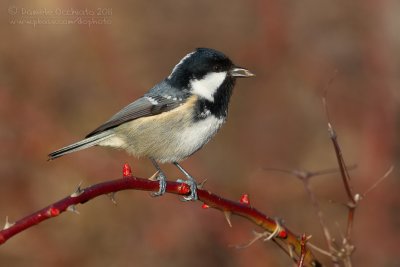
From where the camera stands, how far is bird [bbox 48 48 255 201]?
4223 mm

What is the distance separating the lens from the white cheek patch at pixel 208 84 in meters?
4.32

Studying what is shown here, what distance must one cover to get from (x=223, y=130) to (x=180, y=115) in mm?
2929

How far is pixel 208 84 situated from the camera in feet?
14.2

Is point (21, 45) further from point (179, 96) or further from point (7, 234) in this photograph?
point (7, 234)

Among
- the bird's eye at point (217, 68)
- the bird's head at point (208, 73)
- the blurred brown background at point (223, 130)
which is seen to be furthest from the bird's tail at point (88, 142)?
the blurred brown background at point (223, 130)

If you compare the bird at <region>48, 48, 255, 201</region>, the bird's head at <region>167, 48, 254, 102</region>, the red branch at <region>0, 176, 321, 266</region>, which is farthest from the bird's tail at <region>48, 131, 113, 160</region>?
the red branch at <region>0, 176, 321, 266</region>

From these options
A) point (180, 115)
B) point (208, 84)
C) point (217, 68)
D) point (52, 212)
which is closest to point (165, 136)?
point (180, 115)

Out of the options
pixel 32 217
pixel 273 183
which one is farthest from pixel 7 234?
pixel 273 183

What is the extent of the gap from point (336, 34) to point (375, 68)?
3.42ft

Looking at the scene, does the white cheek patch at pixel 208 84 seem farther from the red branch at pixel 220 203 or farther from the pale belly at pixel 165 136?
the red branch at pixel 220 203

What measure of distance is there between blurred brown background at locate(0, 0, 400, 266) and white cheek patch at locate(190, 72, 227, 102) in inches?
63.6

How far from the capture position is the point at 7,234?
5.53ft

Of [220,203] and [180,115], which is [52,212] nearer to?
[220,203]

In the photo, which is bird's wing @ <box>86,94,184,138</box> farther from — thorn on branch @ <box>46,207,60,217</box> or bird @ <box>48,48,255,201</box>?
thorn on branch @ <box>46,207,60,217</box>
